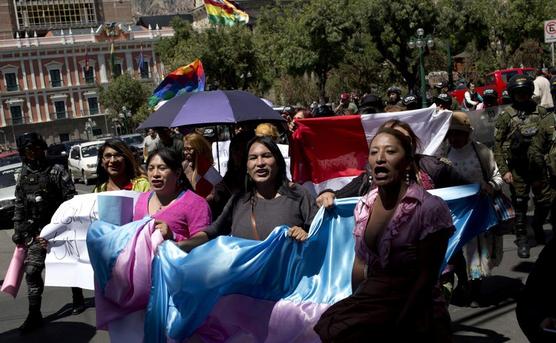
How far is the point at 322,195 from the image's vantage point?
4512mm

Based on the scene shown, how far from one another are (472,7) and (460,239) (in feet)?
127

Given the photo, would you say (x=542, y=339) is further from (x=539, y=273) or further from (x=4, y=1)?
(x=4, y=1)

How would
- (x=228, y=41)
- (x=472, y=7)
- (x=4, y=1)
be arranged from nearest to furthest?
(x=472, y=7)
(x=228, y=41)
(x=4, y=1)

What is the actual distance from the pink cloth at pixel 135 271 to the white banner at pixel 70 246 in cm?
119

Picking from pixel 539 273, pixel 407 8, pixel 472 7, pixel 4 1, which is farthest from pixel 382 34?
pixel 4 1

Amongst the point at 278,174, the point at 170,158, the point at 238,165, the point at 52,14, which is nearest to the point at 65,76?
the point at 52,14

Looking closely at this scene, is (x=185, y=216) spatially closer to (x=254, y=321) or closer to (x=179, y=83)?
(x=254, y=321)

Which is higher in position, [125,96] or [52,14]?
[52,14]

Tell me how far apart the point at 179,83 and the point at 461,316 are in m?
5.12

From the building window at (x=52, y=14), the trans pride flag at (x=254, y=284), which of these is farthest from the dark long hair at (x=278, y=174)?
the building window at (x=52, y=14)

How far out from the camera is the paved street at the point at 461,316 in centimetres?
574

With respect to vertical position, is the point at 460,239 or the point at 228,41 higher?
the point at 228,41

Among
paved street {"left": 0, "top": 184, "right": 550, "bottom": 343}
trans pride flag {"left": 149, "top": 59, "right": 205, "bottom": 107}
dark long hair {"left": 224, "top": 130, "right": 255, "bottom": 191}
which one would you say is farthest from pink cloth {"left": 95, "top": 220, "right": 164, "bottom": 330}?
trans pride flag {"left": 149, "top": 59, "right": 205, "bottom": 107}

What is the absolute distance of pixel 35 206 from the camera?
22.9 feet
